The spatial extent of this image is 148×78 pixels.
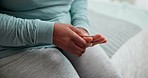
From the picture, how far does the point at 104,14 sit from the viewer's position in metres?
1.45

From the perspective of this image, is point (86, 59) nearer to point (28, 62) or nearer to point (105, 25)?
point (28, 62)

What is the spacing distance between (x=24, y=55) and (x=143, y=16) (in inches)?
35.9

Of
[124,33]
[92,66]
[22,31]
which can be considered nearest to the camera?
[22,31]

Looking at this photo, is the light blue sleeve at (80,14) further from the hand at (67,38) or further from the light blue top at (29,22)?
the hand at (67,38)

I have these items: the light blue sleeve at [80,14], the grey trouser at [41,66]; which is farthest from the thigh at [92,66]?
the light blue sleeve at [80,14]

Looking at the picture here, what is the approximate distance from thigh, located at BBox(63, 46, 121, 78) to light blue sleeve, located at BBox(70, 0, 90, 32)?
0.10 metres

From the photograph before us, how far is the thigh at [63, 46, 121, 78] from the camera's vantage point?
0.84m

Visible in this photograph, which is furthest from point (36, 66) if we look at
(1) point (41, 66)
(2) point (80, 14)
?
(2) point (80, 14)

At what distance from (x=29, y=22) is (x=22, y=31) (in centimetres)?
3

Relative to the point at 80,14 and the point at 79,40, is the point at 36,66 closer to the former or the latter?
the point at 79,40

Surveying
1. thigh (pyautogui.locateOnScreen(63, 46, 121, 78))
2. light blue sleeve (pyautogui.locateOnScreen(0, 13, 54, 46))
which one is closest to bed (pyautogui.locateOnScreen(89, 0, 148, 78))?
thigh (pyautogui.locateOnScreen(63, 46, 121, 78))

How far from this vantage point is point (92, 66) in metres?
0.85

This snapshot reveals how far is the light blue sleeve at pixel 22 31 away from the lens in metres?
0.68

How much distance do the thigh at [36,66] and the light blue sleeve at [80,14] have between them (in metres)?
0.15
